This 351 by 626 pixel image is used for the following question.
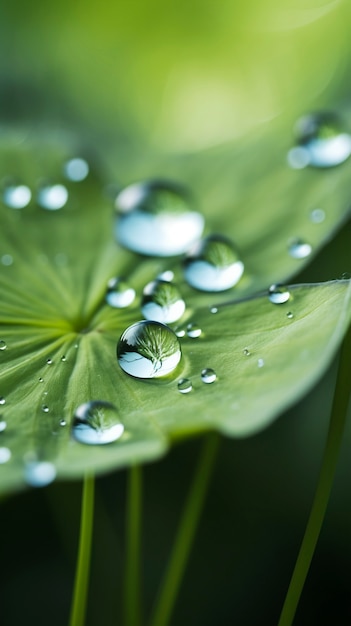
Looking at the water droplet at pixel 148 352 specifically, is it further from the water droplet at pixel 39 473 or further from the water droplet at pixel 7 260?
the water droplet at pixel 7 260

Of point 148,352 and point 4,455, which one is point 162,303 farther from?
point 4,455

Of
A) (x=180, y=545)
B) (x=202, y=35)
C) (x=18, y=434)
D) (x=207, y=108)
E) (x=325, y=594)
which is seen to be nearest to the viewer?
(x=18, y=434)

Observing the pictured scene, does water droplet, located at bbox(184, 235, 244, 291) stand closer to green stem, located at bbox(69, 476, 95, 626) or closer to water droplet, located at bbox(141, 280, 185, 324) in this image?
water droplet, located at bbox(141, 280, 185, 324)

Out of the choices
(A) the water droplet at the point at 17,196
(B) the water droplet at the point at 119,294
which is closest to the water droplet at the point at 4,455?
(B) the water droplet at the point at 119,294

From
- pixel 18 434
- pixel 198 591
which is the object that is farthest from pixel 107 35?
pixel 18 434

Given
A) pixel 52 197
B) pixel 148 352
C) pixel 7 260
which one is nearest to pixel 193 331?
pixel 148 352

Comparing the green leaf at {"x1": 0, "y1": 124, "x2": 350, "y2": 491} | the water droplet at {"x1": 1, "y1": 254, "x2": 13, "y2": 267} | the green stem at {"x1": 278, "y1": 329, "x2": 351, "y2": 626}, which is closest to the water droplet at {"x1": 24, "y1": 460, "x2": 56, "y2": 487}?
the green leaf at {"x1": 0, "y1": 124, "x2": 350, "y2": 491}

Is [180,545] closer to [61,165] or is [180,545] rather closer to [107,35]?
[61,165]
